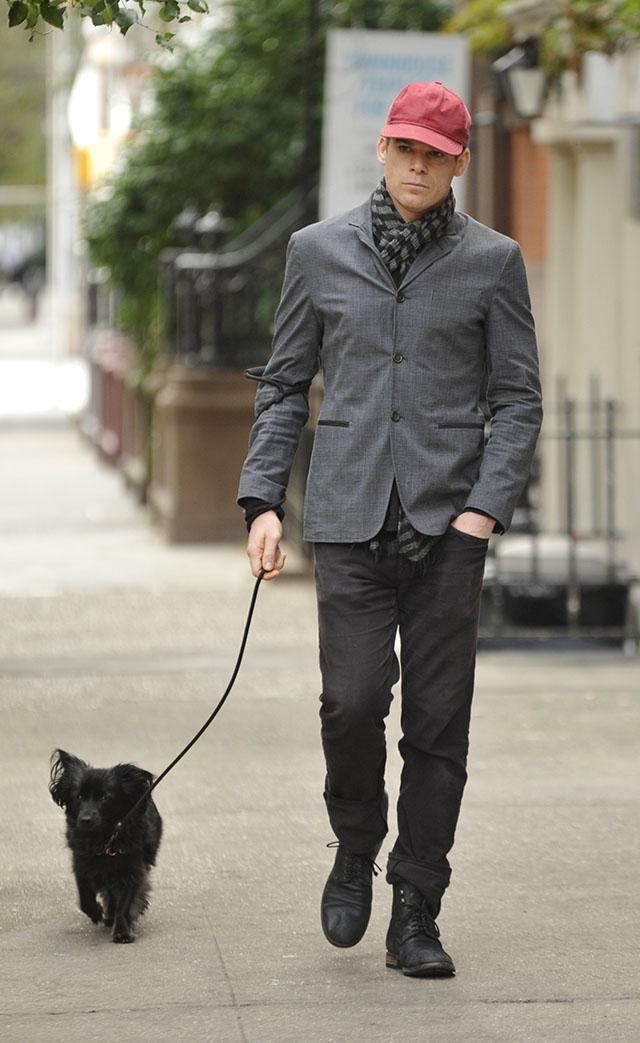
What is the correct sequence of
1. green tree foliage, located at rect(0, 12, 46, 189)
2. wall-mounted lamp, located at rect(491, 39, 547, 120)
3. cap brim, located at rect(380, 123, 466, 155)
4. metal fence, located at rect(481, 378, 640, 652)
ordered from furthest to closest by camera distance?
green tree foliage, located at rect(0, 12, 46, 189) < wall-mounted lamp, located at rect(491, 39, 547, 120) < metal fence, located at rect(481, 378, 640, 652) < cap brim, located at rect(380, 123, 466, 155)

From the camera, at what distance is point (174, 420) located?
14.2 metres

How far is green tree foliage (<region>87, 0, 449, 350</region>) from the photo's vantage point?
15.2m

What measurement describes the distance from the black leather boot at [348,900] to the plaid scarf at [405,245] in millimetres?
743

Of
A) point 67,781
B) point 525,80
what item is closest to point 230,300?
point 525,80

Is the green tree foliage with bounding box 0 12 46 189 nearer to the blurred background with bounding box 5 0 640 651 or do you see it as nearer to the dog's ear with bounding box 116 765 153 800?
the blurred background with bounding box 5 0 640 651

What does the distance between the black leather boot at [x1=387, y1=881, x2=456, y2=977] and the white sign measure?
6.80 meters

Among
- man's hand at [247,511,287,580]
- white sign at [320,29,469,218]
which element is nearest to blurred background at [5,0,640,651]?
white sign at [320,29,469,218]

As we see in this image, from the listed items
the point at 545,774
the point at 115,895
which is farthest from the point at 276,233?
the point at 115,895

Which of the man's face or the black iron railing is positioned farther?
the black iron railing

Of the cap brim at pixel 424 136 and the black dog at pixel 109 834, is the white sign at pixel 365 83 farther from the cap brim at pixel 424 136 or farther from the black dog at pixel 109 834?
the cap brim at pixel 424 136

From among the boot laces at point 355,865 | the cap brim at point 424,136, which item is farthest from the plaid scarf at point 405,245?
the boot laces at point 355,865

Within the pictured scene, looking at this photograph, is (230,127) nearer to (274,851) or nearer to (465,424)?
(274,851)

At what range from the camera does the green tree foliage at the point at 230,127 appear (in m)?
15.2

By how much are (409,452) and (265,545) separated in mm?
386
